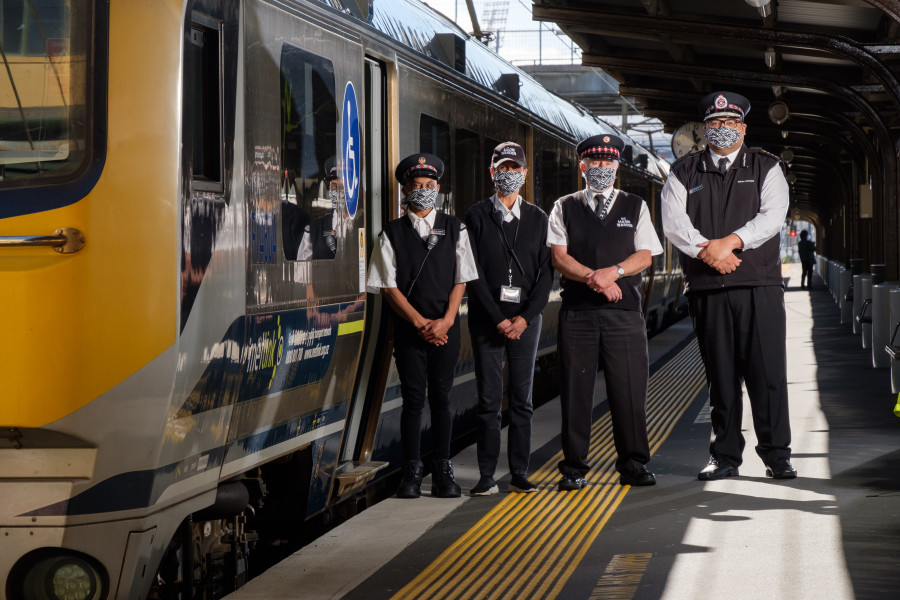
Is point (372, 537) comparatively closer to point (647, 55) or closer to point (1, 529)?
point (1, 529)

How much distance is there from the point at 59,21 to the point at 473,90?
4499 mm

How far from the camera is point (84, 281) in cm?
399

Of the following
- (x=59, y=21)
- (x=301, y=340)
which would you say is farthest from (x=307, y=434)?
(x=59, y=21)

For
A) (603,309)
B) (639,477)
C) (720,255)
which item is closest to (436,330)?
(603,309)

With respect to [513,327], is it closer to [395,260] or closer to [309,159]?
[395,260]

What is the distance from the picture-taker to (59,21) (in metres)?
4.08

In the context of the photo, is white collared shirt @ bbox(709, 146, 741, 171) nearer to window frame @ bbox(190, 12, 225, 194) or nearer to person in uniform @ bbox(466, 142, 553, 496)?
person in uniform @ bbox(466, 142, 553, 496)

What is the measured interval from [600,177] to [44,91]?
10.5 feet

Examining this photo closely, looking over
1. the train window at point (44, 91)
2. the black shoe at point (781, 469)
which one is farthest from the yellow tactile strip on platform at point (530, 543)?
the train window at point (44, 91)

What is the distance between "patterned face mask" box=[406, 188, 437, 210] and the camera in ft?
20.2

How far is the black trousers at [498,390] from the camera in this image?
6.45 meters

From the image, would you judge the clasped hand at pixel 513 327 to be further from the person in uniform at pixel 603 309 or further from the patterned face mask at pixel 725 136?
the patterned face mask at pixel 725 136

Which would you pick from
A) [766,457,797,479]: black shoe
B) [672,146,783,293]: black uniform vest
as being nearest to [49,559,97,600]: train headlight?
[672,146,783,293]: black uniform vest

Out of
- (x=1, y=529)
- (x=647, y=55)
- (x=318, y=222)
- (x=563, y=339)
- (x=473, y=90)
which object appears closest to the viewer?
(x=1, y=529)
